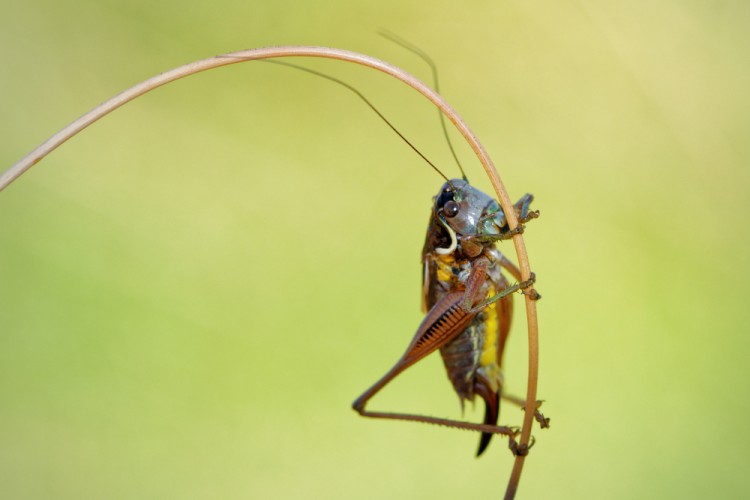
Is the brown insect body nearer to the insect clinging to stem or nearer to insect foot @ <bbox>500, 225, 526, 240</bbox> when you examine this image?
the insect clinging to stem

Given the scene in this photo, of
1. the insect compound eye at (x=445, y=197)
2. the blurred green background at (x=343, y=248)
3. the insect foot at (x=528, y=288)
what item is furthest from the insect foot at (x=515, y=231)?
the blurred green background at (x=343, y=248)

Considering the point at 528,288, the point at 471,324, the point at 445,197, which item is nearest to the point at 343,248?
the point at 471,324

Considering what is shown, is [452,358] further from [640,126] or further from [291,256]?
[640,126]

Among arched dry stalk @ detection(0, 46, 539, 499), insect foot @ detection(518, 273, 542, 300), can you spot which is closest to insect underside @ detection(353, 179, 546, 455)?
insect foot @ detection(518, 273, 542, 300)

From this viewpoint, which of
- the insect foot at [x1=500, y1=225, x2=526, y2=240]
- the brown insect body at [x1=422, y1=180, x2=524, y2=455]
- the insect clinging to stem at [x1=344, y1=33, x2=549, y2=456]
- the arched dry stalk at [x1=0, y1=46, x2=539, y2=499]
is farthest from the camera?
the brown insect body at [x1=422, y1=180, x2=524, y2=455]

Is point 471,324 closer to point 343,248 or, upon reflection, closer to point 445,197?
point 445,197

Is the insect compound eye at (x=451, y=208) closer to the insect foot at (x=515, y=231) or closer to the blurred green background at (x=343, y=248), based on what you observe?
the insect foot at (x=515, y=231)

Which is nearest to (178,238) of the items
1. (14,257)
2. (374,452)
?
(14,257)
